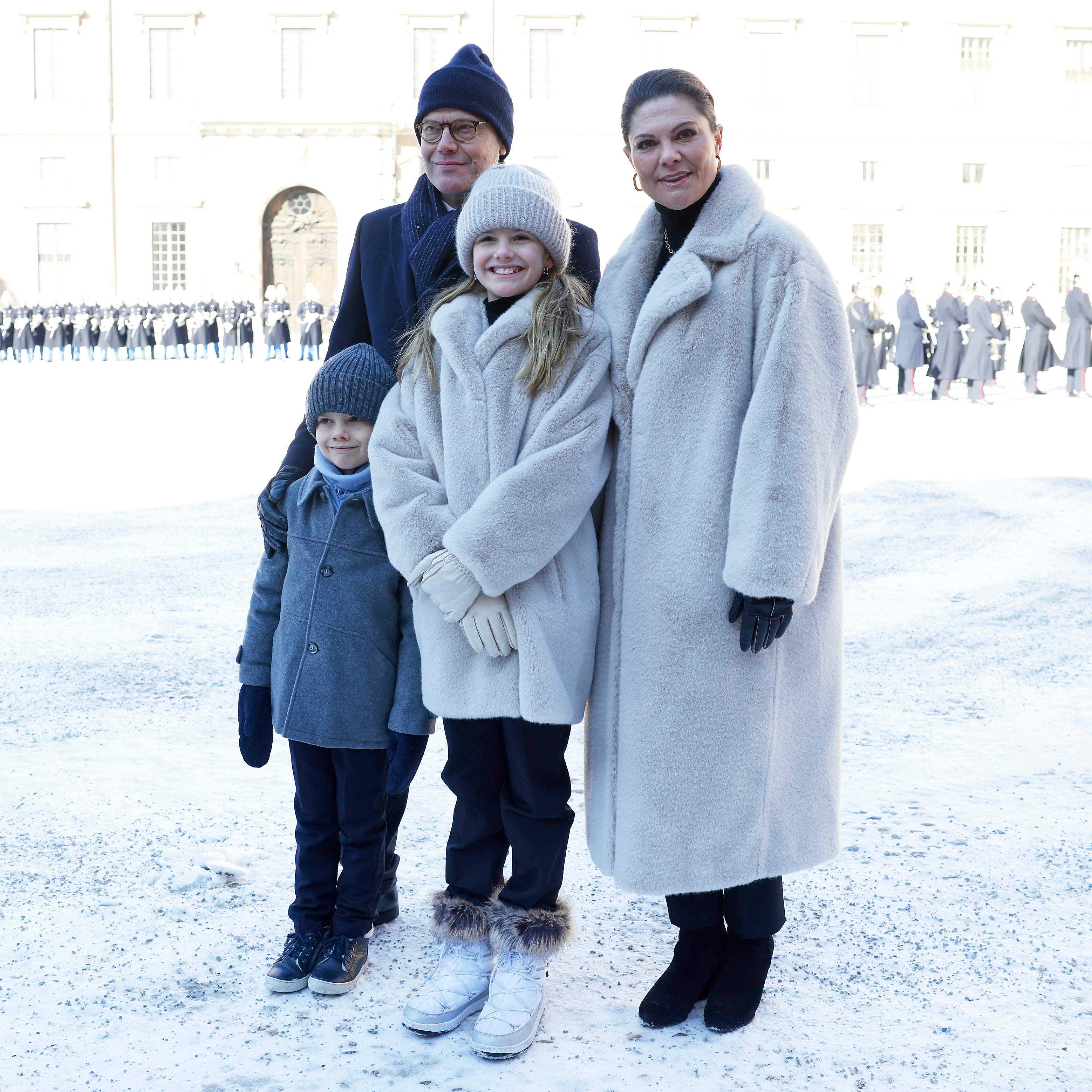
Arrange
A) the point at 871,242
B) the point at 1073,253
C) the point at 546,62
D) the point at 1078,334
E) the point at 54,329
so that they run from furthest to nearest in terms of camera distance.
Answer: the point at 1073,253, the point at 871,242, the point at 546,62, the point at 54,329, the point at 1078,334

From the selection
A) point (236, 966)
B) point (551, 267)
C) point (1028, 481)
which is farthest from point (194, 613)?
point (1028, 481)

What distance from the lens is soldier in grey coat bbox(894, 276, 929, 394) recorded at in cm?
1491

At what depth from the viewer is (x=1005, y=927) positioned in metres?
2.45

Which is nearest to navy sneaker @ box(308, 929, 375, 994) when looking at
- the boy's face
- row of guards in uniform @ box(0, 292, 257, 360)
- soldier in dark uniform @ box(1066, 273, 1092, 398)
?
the boy's face

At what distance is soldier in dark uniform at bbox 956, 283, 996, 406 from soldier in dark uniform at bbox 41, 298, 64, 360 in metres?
18.1

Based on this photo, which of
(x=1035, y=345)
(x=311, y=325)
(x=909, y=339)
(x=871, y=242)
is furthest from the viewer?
(x=871, y=242)

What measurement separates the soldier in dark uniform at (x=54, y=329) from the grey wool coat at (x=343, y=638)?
24.5m

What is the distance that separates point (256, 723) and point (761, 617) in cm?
100

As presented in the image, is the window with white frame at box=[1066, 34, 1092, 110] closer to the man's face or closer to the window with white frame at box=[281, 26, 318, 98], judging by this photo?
the window with white frame at box=[281, 26, 318, 98]

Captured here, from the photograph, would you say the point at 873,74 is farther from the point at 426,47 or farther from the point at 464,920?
the point at 464,920

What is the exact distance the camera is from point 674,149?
201 cm

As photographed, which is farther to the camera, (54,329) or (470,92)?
(54,329)

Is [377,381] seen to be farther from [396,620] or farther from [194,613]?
[194,613]

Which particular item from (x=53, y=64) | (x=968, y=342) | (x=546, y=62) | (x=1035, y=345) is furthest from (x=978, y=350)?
(x=53, y=64)
